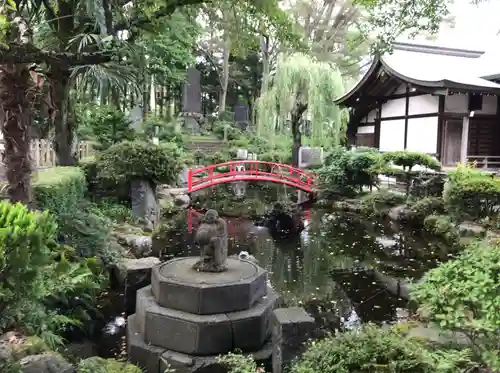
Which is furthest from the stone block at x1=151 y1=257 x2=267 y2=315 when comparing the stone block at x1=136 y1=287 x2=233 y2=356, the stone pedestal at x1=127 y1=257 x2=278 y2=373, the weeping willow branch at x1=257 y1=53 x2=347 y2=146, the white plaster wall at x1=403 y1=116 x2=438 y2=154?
the weeping willow branch at x1=257 y1=53 x2=347 y2=146

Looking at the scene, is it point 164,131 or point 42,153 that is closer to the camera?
point 42,153

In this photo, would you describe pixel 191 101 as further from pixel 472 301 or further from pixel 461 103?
pixel 472 301

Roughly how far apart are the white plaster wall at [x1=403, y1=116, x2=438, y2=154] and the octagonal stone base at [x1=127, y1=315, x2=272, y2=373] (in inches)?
607

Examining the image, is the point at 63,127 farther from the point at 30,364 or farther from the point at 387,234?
the point at 387,234

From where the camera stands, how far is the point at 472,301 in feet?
11.9

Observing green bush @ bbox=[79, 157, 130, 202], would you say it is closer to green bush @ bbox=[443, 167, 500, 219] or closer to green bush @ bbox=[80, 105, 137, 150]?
green bush @ bbox=[80, 105, 137, 150]

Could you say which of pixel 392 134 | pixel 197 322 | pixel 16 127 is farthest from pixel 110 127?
pixel 197 322

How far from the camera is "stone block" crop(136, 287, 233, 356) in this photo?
5367 millimetres

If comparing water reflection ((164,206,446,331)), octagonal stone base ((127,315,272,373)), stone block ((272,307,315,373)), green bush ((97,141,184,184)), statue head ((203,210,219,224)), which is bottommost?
water reflection ((164,206,446,331))

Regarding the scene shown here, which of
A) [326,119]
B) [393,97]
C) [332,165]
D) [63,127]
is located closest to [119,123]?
[63,127]

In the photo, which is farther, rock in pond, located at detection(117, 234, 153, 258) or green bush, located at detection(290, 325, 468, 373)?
rock in pond, located at detection(117, 234, 153, 258)

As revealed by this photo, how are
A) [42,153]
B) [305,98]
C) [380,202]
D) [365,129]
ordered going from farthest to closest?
[365,129]
[305,98]
[380,202]
[42,153]

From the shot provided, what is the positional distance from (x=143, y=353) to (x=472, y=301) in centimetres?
402

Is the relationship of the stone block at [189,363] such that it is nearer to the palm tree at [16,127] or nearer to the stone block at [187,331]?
the stone block at [187,331]
